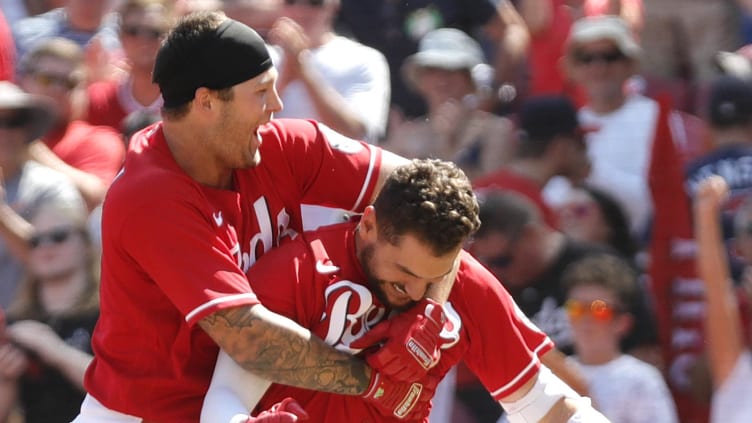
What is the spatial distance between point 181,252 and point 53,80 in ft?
9.85

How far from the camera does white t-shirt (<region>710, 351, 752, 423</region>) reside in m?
5.14

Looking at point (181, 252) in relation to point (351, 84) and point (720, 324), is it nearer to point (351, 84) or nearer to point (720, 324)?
point (720, 324)

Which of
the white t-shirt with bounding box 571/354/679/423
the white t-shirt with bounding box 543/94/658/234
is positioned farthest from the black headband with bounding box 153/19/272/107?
the white t-shirt with bounding box 543/94/658/234

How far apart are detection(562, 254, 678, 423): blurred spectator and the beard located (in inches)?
76.7

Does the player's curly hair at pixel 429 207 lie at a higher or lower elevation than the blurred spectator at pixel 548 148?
higher

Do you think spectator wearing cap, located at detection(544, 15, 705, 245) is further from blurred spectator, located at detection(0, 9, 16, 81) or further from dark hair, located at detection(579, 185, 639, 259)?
blurred spectator, located at detection(0, 9, 16, 81)

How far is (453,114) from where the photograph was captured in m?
6.15

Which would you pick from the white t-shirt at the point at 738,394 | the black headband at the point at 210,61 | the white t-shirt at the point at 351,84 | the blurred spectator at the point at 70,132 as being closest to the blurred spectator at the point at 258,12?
the white t-shirt at the point at 351,84

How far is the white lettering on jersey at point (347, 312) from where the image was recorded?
3.32m

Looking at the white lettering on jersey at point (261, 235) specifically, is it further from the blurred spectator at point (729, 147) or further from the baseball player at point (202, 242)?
the blurred spectator at point (729, 147)

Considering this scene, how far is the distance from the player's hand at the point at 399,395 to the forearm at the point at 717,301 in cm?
208

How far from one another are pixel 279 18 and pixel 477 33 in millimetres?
1008

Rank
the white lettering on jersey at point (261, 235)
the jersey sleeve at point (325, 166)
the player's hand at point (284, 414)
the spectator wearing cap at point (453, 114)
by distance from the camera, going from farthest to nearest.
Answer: the spectator wearing cap at point (453, 114), the jersey sleeve at point (325, 166), the white lettering on jersey at point (261, 235), the player's hand at point (284, 414)

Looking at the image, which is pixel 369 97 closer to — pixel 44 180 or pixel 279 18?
pixel 279 18
